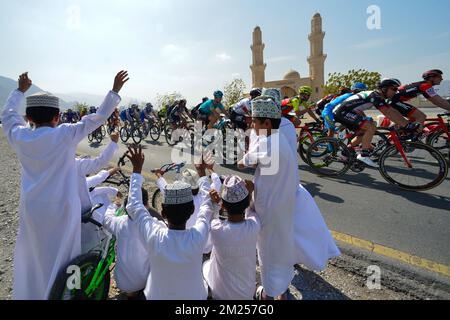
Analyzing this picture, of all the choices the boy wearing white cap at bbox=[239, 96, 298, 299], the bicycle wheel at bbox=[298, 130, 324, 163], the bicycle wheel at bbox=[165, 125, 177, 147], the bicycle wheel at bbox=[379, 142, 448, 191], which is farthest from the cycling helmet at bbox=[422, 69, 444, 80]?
the bicycle wheel at bbox=[165, 125, 177, 147]

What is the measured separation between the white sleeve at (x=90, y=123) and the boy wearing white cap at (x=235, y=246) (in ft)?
3.57

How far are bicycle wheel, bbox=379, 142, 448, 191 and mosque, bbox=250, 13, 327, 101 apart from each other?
45191mm

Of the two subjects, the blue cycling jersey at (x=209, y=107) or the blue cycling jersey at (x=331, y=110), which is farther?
the blue cycling jersey at (x=209, y=107)

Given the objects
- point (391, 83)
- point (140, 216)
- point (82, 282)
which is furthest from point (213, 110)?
point (82, 282)

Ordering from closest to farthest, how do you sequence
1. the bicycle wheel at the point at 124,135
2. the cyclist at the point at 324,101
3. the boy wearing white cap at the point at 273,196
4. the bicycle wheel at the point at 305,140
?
the boy wearing white cap at the point at 273,196, the bicycle wheel at the point at 305,140, the cyclist at the point at 324,101, the bicycle wheel at the point at 124,135

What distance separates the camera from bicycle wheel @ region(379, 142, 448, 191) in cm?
472

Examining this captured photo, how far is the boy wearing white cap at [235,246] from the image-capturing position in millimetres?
2113

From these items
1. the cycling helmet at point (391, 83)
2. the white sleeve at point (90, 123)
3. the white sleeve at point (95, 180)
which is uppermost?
the cycling helmet at point (391, 83)

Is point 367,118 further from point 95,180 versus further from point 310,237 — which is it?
point 95,180

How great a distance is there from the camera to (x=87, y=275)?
2121mm

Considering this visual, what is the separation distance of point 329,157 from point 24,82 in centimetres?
563

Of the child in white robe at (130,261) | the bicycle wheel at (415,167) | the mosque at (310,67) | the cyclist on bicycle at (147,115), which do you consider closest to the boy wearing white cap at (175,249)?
the child in white robe at (130,261)

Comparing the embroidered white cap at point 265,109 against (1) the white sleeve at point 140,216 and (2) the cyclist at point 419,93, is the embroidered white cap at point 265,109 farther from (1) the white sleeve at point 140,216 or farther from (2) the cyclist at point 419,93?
(2) the cyclist at point 419,93

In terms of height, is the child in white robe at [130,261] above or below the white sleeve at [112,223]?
below
